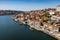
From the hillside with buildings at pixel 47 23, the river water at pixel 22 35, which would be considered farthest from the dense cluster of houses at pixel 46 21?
the river water at pixel 22 35

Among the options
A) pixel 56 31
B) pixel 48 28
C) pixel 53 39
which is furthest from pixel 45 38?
pixel 48 28

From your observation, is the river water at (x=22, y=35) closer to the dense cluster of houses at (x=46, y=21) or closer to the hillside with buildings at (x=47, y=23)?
the hillside with buildings at (x=47, y=23)

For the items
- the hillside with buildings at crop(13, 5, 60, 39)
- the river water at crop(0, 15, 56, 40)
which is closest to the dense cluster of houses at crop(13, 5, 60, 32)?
the hillside with buildings at crop(13, 5, 60, 39)

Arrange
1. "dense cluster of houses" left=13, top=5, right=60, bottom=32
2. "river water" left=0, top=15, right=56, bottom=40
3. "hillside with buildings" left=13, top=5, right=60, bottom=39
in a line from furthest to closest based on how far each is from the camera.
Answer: "dense cluster of houses" left=13, top=5, right=60, bottom=32, "hillside with buildings" left=13, top=5, right=60, bottom=39, "river water" left=0, top=15, right=56, bottom=40

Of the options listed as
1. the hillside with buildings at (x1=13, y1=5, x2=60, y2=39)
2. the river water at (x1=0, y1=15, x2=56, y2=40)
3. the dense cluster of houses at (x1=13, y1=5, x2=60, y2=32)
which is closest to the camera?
the river water at (x1=0, y1=15, x2=56, y2=40)

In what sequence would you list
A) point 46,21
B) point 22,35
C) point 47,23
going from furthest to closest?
1. point 46,21
2. point 47,23
3. point 22,35

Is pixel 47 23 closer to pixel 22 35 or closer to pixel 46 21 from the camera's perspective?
pixel 46 21

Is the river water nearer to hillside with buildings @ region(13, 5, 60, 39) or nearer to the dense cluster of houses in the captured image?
hillside with buildings @ region(13, 5, 60, 39)

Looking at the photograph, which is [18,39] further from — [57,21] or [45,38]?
[57,21]

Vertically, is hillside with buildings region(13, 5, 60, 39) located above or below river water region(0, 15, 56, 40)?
above

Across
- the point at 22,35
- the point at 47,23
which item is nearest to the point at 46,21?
the point at 47,23

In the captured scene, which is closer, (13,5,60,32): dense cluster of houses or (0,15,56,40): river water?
(0,15,56,40): river water
